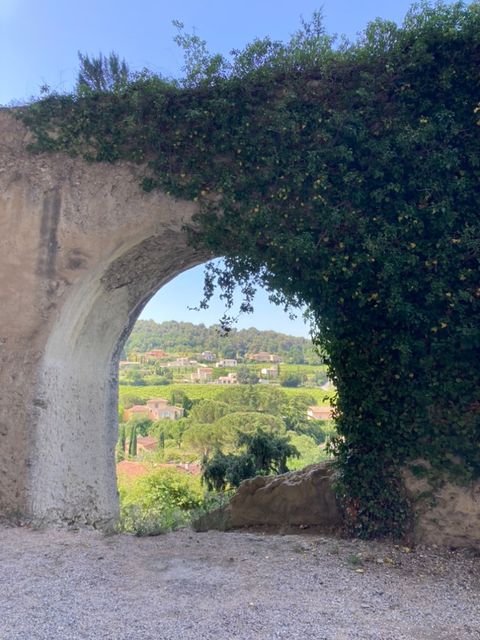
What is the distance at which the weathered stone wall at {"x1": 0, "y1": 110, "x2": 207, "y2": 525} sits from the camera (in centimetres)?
483

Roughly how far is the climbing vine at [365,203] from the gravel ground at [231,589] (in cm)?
77

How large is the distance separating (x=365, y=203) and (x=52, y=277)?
11.0 feet

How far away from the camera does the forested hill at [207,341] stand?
10485 mm

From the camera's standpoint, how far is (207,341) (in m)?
11.9

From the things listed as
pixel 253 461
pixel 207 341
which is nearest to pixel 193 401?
pixel 207 341

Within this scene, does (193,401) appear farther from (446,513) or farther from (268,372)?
(446,513)

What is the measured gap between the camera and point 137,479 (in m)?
15.6

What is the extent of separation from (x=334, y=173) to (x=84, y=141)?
2779 mm

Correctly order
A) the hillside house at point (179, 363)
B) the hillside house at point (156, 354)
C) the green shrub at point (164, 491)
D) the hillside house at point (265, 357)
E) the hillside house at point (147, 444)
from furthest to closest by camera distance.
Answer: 1. the hillside house at point (179, 363)
2. the hillside house at point (147, 444)
3. the hillside house at point (156, 354)
4. the hillside house at point (265, 357)
5. the green shrub at point (164, 491)

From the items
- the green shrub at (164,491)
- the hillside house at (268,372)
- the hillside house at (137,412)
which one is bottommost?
the green shrub at (164,491)

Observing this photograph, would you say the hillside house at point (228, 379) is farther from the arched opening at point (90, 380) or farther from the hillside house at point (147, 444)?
the arched opening at point (90, 380)

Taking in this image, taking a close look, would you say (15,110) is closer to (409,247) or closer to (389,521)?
(409,247)

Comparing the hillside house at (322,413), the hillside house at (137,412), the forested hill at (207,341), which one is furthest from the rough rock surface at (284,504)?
the hillside house at (137,412)

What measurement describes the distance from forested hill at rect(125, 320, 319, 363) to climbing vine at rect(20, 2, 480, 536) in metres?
3.08
